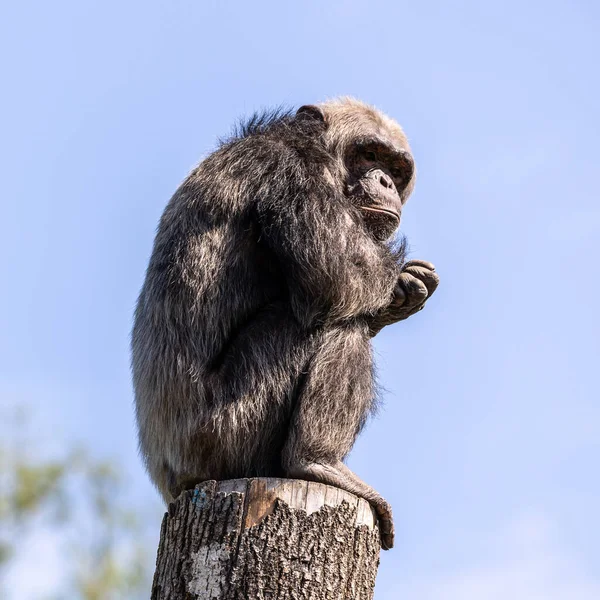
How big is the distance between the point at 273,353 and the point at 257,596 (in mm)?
1447

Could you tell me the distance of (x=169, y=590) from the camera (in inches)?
189

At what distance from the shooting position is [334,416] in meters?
5.49

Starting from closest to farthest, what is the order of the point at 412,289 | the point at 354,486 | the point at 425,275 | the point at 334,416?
the point at 354,486 < the point at 334,416 < the point at 412,289 < the point at 425,275

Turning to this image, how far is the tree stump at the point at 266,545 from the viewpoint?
4.69 meters

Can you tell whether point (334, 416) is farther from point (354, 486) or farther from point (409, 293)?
point (409, 293)

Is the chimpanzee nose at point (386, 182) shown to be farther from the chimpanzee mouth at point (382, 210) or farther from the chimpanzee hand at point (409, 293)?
the chimpanzee hand at point (409, 293)

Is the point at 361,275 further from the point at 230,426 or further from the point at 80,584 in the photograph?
the point at 80,584

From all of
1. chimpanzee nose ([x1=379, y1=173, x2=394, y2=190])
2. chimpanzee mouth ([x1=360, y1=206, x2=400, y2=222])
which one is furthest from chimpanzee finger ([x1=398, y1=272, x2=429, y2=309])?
chimpanzee nose ([x1=379, y1=173, x2=394, y2=190])

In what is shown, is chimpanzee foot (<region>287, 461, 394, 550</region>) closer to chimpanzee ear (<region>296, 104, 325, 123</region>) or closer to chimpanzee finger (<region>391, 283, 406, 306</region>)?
chimpanzee finger (<region>391, 283, 406, 306</region>)

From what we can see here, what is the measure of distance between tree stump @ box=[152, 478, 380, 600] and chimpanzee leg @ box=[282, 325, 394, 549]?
0.25 m

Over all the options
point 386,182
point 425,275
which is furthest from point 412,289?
point 386,182

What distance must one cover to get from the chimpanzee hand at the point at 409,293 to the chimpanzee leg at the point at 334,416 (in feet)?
1.31

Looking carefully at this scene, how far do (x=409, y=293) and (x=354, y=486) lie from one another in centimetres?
135

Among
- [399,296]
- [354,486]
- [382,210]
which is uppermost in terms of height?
[382,210]
